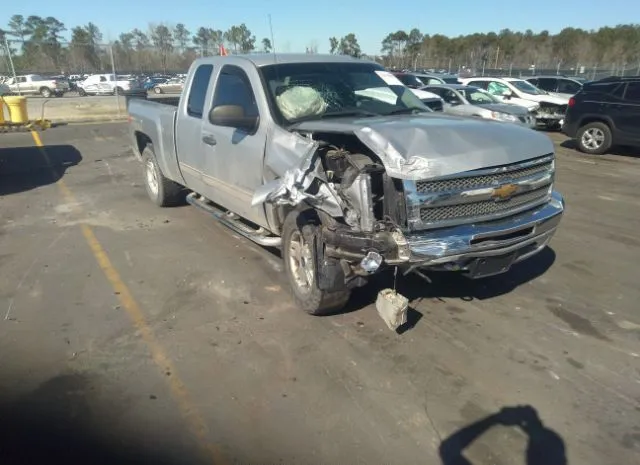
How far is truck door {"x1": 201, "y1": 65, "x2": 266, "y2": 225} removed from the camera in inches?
174

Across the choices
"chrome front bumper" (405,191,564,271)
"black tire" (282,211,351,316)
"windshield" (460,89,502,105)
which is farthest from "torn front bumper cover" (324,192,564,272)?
"windshield" (460,89,502,105)

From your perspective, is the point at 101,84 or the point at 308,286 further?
the point at 101,84

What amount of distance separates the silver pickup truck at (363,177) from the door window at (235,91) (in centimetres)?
2

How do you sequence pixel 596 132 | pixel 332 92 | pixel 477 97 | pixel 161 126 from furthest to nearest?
pixel 477 97 < pixel 596 132 < pixel 161 126 < pixel 332 92

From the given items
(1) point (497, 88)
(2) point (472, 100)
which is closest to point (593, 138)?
(2) point (472, 100)

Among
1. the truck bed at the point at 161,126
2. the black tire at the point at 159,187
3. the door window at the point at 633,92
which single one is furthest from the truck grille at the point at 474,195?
the door window at the point at 633,92

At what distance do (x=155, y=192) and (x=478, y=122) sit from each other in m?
5.13

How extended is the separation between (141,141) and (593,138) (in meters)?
10.6

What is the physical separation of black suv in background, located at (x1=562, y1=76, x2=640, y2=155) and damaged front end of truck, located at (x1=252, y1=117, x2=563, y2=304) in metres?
9.49

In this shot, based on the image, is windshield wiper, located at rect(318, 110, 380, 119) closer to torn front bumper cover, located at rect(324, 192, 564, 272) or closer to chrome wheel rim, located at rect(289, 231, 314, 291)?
chrome wheel rim, located at rect(289, 231, 314, 291)

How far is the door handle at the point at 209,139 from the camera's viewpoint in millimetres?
5089

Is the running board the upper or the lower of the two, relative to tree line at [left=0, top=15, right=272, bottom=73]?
lower

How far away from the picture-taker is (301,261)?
161 inches

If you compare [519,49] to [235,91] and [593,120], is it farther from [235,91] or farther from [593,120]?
[235,91]
